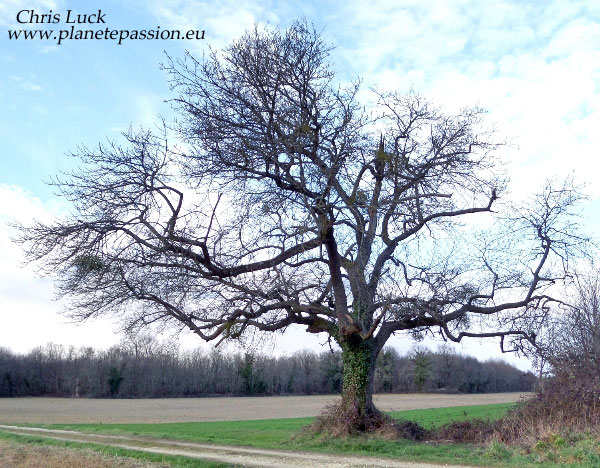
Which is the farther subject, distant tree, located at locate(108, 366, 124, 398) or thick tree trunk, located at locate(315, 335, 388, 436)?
distant tree, located at locate(108, 366, 124, 398)

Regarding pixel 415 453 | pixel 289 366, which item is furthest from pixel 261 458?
pixel 289 366

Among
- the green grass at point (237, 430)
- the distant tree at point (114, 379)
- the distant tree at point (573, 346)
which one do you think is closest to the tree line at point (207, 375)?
the distant tree at point (114, 379)

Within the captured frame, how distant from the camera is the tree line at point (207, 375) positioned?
9656 centimetres

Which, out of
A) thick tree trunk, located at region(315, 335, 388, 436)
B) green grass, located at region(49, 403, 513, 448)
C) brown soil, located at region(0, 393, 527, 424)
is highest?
thick tree trunk, located at region(315, 335, 388, 436)

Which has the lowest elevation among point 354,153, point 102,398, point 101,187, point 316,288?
point 102,398

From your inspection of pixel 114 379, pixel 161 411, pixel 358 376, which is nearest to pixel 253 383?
pixel 114 379

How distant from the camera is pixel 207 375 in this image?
4240 inches

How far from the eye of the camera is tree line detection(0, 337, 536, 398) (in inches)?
3802

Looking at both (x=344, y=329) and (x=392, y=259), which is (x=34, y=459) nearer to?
(x=344, y=329)

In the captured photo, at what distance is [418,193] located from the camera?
2008 centimetres

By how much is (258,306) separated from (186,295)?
232 centimetres

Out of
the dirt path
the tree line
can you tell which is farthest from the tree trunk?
the tree line

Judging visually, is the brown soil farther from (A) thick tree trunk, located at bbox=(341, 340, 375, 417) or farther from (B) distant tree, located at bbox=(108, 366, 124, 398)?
(B) distant tree, located at bbox=(108, 366, 124, 398)

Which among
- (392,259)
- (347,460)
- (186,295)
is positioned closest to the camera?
(347,460)
